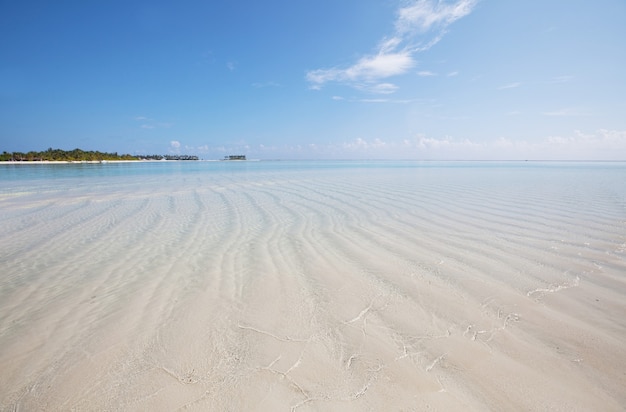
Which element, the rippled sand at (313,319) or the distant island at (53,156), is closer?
the rippled sand at (313,319)

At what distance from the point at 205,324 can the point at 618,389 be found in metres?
2.88

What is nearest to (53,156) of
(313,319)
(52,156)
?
(52,156)

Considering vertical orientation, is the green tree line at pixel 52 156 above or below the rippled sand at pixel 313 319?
above

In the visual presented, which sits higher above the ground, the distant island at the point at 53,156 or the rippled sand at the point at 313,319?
the distant island at the point at 53,156

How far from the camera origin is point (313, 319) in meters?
2.47

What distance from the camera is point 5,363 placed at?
193cm

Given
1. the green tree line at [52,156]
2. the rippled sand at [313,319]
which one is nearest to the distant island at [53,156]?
the green tree line at [52,156]

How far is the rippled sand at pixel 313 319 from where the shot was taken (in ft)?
5.54

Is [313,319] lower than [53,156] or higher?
lower

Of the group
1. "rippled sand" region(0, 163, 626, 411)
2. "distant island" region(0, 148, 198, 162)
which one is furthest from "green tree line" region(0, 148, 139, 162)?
"rippled sand" region(0, 163, 626, 411)

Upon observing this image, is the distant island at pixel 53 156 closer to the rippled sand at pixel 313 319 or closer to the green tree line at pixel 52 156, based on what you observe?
the green tree line at pixel 52 156

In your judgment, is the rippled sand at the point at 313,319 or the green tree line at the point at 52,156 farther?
the green tree line at the point at 52,156

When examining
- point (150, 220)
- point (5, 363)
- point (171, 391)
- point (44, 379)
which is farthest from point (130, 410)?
point (150, 220)

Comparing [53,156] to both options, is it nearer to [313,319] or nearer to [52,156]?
[52,156]
